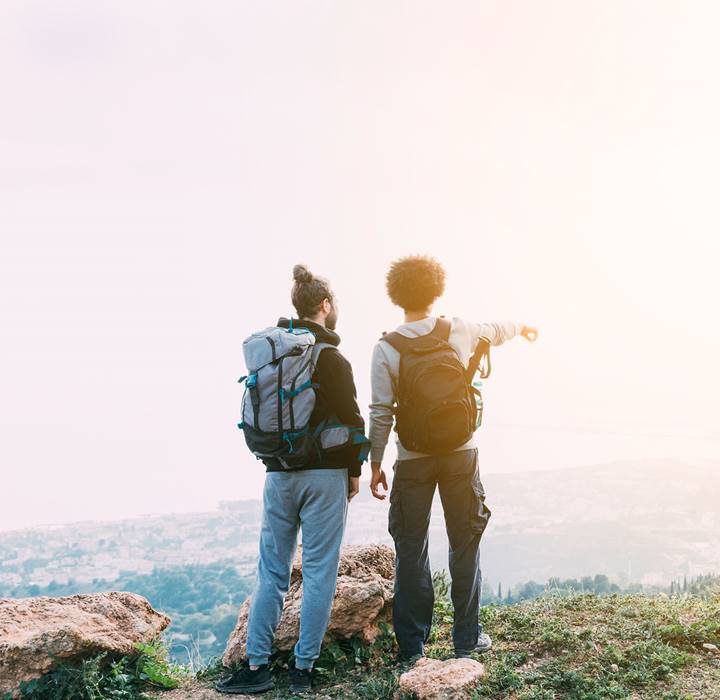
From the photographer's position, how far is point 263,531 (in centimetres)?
525

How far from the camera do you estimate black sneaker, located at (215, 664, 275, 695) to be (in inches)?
204

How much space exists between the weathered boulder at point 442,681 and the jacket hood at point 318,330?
7.60ft

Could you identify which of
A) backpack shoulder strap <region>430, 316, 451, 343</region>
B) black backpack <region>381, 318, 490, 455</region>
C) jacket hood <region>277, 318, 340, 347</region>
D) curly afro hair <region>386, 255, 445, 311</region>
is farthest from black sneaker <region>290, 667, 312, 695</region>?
curly afro hair <region>386, 255, 445, 311</region>

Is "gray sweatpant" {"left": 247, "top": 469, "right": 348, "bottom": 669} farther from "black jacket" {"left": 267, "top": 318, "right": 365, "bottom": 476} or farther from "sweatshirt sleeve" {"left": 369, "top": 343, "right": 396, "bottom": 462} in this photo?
"sweatshirt sleeve" {"left": 369, "top": 343, "right": 396, "bottom": 462}

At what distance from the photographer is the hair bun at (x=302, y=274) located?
5.25 metres

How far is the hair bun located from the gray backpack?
1.38 ft

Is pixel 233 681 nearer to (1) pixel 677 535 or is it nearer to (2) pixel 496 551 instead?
(2) pixel 496 551

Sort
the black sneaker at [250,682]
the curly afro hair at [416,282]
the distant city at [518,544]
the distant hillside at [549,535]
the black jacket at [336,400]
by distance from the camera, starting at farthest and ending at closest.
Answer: the distant hillside at [549,535] < the distant city at [518,544] < the curly afro hair at [416,282] < the black sneaker at [250,682] < the black jacket at [336,400]

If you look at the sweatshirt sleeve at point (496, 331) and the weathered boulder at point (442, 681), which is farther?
the sweatshirt sleeve at point (496, 331)

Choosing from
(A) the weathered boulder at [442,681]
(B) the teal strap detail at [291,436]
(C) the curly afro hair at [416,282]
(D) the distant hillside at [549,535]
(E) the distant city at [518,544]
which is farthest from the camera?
(D) the distant hillside at [549,535]

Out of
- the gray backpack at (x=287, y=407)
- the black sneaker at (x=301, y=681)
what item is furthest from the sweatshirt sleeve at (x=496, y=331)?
the black sneaker at (x=301, y=681)

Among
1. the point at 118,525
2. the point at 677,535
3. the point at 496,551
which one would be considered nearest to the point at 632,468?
the point at 677,535

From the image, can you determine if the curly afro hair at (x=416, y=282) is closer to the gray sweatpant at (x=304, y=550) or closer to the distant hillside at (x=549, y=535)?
the gray sweatpant at (x=304, y=550)

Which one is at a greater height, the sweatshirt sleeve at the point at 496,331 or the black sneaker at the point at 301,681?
the sweatshirt sleeve at the point at 496,331
